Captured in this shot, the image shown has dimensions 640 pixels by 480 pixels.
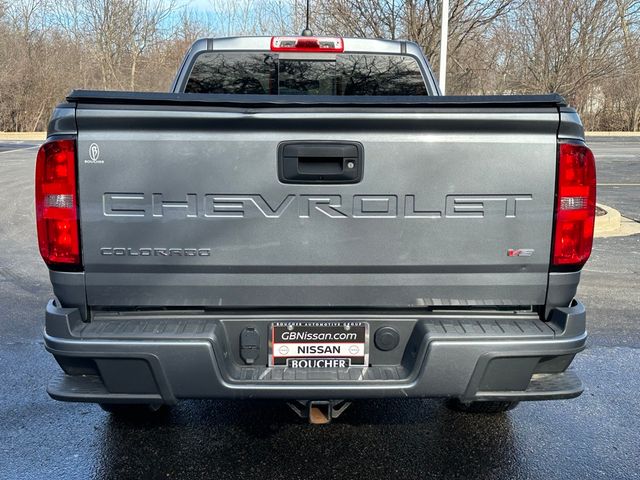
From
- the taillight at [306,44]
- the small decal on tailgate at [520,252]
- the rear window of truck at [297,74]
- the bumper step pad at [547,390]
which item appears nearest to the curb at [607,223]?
the rear window of truck at [297,74]

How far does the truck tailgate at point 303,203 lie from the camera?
260 centimetres

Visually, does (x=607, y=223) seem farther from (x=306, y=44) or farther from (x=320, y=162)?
(x=320, y=162)

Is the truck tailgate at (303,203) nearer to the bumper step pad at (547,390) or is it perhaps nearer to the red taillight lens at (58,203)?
the red taillight lens at (58,203)

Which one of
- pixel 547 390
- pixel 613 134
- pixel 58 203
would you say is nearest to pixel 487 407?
pixel 547 390

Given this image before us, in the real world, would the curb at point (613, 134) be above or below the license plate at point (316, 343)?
above

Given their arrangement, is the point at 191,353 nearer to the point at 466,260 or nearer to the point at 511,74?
the point at 466,260

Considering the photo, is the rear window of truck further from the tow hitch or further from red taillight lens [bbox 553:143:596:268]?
the tow hitch

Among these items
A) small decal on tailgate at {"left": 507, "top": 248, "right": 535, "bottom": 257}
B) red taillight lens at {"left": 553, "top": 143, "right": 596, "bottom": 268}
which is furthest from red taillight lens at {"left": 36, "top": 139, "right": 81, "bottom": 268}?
red taillight lens at {"left": 553, "top": 143, "right": 596, "bottom": 268}

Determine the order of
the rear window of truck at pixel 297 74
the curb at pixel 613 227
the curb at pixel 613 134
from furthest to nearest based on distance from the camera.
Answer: the curb at pixel 613 134, the curb at pixel 613 227, the rear window of truck at pixel 297 74

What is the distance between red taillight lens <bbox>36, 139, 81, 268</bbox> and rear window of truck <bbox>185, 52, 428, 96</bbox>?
81.8 inches

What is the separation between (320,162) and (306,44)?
6.66ft

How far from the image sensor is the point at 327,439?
3.44 metres

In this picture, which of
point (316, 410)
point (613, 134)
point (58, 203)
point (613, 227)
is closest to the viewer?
point (58, 203)

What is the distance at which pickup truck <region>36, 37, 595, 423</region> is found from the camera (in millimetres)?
2598
